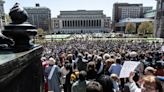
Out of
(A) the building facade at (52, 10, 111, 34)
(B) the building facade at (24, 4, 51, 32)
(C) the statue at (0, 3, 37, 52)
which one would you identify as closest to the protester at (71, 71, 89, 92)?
(C) the statue at (0, 3, 37, 52)

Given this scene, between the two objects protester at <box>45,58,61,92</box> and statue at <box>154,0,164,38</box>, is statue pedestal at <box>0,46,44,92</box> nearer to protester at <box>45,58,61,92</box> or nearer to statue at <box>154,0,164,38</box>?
protester at <box>45,58,61,92</box>

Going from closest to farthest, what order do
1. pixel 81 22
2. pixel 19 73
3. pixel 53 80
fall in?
pixel 19 73
pixel 53 80
pixel 81 22

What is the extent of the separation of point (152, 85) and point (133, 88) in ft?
4.63

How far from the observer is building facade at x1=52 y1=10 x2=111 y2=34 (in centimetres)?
17762

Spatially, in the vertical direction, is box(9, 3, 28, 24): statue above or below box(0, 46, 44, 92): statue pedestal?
above

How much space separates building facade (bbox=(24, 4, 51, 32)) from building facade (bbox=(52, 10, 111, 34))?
23.8 feet

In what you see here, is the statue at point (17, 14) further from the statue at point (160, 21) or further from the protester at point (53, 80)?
the statue at point (160, 21)

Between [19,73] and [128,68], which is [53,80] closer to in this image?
[128,68]

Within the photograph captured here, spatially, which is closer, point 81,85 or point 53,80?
point 81,85

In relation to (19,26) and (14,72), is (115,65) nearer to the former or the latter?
(19,26)

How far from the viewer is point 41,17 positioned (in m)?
175

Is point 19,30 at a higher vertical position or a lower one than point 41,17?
higher

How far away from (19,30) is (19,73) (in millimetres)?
930

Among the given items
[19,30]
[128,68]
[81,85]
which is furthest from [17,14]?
[128,68]
